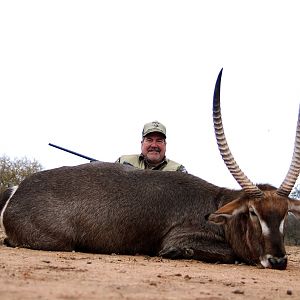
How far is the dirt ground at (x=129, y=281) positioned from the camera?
383cm

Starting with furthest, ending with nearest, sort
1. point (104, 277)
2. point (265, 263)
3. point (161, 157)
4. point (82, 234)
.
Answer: point (161, 157) < point (82, 234) < point (265, 263) < point (104, 277)

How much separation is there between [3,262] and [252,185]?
3.05 m

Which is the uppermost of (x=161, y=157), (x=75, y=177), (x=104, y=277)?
(x=161, y=157)

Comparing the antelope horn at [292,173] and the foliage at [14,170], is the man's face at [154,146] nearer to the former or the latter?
the antelope horn at [292,173]

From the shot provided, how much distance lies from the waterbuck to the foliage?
1781cm

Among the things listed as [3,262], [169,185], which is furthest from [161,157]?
[3,262]

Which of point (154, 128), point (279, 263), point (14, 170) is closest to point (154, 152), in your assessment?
point (154, 128)

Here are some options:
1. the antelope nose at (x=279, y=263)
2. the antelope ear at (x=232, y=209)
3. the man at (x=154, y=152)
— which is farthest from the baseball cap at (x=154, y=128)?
the antelope nose at (x=279, y=263)

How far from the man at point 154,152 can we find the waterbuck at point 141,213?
2755mm

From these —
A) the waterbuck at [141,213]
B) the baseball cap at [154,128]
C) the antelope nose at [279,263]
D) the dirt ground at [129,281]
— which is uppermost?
the baseball cap at [154,128]

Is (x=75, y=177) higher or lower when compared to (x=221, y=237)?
higher

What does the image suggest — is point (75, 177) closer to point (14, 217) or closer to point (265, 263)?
point (14, 217)

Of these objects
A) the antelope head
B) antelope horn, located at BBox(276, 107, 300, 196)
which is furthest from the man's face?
antelope horn, located at BBox(276, 107, 300, 196)

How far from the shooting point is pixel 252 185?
286 inches
